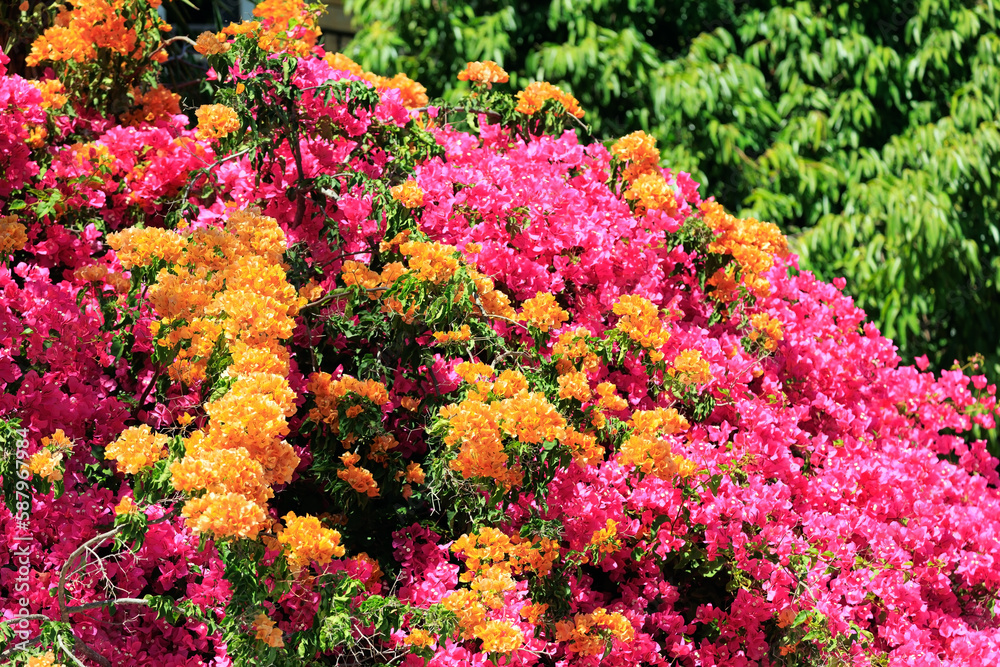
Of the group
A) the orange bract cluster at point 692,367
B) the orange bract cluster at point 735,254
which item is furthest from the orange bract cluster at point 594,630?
the orange bract cluster at point 735,254

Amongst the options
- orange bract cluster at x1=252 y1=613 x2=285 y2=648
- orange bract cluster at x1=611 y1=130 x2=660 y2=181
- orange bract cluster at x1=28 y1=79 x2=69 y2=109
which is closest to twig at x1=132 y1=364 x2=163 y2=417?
orange bract cluster at x1=252 y1=613 x2=285 y2=648

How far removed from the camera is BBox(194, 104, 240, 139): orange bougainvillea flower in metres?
2.86

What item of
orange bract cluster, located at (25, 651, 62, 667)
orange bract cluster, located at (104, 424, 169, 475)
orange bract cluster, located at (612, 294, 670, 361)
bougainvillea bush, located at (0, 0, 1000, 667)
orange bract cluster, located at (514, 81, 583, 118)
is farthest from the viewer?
orange bract cluster, located at (514, 81, 583, 118)

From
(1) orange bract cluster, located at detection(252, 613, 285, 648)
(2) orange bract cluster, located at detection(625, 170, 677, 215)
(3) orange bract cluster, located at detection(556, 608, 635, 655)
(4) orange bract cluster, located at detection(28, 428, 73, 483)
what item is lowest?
(3) orange bract cluster, located at detection(556, 608, 635, 655)

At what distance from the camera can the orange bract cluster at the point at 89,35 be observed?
309 cm

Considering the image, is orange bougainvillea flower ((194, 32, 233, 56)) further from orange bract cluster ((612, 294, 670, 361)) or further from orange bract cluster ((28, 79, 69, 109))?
orange bract cluster ((612, 294, 670, 361))

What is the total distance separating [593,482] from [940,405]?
1.82 m

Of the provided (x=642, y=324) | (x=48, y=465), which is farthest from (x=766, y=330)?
(x=48, y=465)

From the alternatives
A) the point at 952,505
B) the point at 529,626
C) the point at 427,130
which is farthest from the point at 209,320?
the point at 952,505

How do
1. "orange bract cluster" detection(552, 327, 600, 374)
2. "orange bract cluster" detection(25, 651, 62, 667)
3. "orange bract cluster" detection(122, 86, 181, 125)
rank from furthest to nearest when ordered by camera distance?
"orange bract cluster" detection(122, 86, 181, 125) < "orange bract cluster" detection(552, 327, 600, 374) < "orange bract cluster" detection(25, 651, 62, 667)

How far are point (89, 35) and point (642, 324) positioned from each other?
6.47 ft

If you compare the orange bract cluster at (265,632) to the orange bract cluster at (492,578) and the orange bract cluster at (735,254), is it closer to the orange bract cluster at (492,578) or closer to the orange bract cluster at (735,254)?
the orange bract cluster at (492,578)

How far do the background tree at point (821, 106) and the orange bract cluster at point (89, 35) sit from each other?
2208 mm

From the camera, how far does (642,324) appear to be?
9.02 ft
